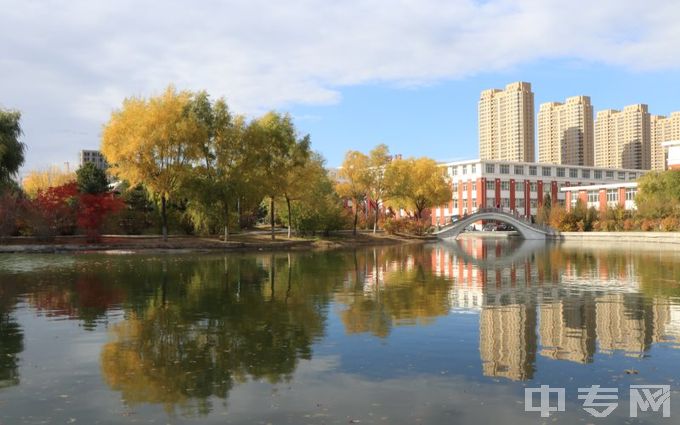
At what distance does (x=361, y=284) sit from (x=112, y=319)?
11818 mm

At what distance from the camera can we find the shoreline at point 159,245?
159 ft

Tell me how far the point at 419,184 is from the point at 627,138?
117 meters

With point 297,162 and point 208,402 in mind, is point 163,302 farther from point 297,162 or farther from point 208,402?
point 297,162

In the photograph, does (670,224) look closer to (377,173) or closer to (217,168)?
(377,173)

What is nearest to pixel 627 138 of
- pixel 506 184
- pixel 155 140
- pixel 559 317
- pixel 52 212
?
pixel 506 184

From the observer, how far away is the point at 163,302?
20531 millimetres

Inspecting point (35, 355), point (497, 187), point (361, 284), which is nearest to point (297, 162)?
point (361, 284)

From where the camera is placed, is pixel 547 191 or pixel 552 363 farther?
pixel 547 191

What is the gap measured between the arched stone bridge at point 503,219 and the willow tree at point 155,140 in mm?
45806

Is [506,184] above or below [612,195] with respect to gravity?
above

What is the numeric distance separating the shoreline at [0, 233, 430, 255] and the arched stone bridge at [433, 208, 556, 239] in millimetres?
29796

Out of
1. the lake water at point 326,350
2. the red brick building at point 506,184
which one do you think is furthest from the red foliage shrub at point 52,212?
the red brick building at point 506,184

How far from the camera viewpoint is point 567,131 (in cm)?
17538

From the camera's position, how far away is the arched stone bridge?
9044cm
